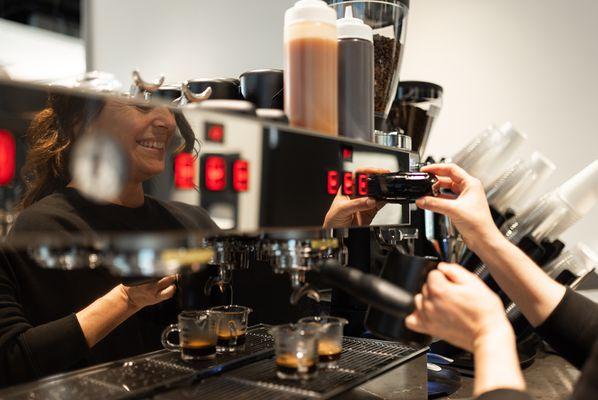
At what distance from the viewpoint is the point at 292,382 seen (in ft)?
2.74

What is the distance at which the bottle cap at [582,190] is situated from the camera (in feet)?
5.49

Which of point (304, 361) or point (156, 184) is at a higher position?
point (156, 184)

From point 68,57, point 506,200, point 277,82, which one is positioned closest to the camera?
point 277,82

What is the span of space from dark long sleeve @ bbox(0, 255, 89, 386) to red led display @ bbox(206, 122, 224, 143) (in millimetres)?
413

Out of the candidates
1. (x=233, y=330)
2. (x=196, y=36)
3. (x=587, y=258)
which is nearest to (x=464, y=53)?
(x=587, y=258)

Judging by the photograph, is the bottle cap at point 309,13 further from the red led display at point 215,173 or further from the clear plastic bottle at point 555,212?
the clear plastic bottle at point 555,212

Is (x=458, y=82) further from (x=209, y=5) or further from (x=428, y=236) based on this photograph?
(x=209, y=5)

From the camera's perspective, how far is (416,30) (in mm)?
2324

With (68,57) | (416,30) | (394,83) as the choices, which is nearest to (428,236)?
(394,83)

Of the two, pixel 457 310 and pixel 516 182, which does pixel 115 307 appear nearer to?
pixel 457 310

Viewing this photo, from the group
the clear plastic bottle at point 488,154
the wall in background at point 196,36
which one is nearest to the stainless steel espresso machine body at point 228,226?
the clear plastic bottle at point 488,154

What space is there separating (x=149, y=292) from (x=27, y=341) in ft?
0.64

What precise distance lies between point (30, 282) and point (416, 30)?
1.90m

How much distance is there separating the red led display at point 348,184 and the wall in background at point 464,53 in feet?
4.85
